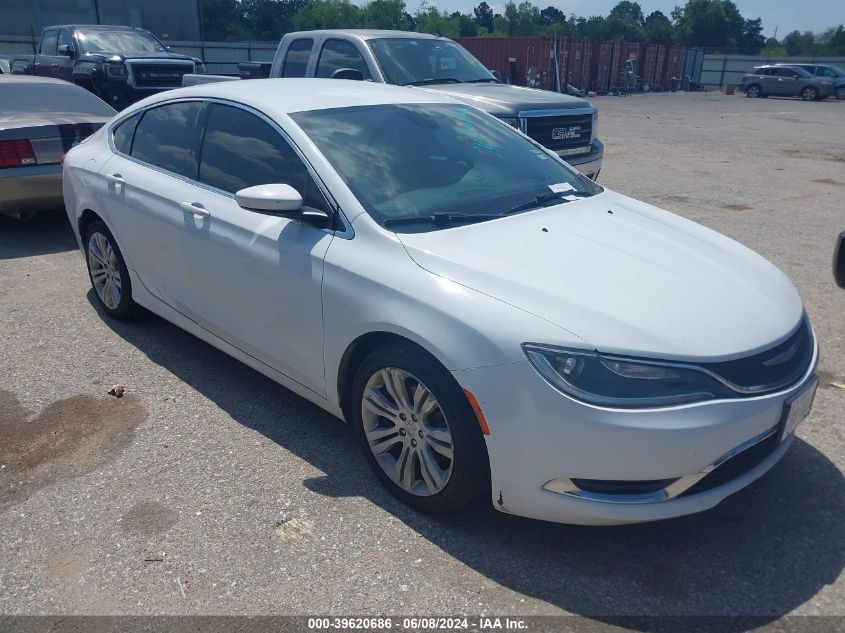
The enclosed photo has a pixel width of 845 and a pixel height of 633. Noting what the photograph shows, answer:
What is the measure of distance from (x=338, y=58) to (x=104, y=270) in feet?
15.1

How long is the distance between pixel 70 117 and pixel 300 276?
540 centimetres

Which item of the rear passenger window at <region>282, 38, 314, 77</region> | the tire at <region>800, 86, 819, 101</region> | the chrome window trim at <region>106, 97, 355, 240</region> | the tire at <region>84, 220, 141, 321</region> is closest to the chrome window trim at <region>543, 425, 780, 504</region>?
the chrome window trim at <region>106, 97, 355, 240</region>

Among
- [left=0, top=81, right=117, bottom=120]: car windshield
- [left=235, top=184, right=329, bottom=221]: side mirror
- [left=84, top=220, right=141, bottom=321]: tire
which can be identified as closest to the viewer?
[left=235, top=184, right=329, bottom=221]: side mirror

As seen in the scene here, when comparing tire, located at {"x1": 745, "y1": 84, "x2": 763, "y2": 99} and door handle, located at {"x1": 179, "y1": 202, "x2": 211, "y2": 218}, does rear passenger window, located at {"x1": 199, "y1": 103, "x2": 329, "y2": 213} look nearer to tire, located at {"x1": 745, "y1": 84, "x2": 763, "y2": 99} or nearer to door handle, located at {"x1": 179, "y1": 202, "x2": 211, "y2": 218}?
door handle, located at {"x1": 179, "y1": 202, "x2": 211, "y2": 218}

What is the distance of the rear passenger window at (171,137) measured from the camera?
4.26 meters

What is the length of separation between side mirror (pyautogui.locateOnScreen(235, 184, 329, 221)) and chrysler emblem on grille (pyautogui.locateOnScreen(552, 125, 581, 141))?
540cm

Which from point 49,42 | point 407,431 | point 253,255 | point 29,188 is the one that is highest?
point 49,42

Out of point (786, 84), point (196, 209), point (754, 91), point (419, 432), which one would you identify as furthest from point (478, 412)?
point (754, 91)

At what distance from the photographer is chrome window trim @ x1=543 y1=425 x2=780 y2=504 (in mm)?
2609

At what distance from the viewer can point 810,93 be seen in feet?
114

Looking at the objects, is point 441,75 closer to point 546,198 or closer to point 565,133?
point 565,133

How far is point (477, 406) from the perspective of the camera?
8.90 ft

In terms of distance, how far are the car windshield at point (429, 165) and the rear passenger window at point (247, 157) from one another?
16cm

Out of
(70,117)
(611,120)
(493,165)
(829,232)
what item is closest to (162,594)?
(493,165)
